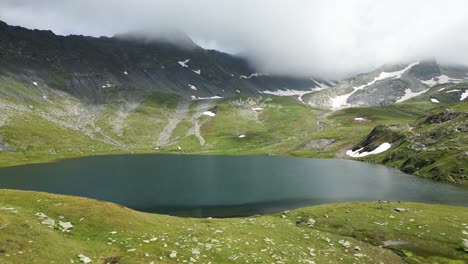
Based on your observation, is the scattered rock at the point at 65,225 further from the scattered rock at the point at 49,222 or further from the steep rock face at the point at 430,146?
the steep rock face at the point at 430,146

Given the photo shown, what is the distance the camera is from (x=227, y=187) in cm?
9244

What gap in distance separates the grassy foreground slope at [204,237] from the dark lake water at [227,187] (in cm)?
2573

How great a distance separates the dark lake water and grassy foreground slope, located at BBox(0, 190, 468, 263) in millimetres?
25733

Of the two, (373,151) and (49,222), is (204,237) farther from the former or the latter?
(373,151)

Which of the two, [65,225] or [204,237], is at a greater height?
[65,225]

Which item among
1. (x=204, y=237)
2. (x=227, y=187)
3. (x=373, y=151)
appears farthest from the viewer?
(x=373, y=151)

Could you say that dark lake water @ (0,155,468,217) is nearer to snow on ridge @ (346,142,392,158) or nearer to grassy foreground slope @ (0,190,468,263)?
grassy foreground slope @ (0,190,468,263)

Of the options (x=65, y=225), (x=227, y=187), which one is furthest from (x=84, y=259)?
(x=227, y=187)

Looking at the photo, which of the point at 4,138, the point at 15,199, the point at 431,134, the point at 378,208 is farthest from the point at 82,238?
the point at 4,138

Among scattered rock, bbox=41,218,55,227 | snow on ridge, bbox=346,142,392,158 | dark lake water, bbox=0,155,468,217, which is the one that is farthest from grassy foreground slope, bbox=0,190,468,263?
snow on ridge, bbox=346,142,392,158

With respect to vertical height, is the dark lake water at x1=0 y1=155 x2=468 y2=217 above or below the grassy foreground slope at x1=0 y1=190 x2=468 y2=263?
below

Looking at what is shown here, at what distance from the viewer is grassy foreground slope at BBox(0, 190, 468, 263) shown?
25.6m

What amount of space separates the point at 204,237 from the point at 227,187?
5954 centimetres

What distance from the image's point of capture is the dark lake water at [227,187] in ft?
241
